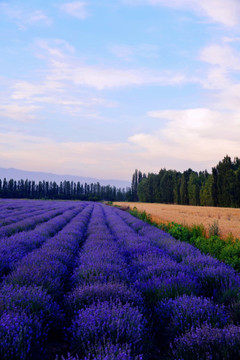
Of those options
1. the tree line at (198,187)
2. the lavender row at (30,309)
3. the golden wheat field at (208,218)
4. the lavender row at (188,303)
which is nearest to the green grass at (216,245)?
the golden wheat field at (208,218)

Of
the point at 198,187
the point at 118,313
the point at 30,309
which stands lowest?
the point at 30,309

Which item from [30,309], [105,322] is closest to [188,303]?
[105,322]

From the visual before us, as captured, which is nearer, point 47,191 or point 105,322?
point 105,322

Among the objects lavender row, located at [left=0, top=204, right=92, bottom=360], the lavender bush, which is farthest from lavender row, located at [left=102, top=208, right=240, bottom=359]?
lavender row, located at [left=0, top=204, right=92, bottom=360]

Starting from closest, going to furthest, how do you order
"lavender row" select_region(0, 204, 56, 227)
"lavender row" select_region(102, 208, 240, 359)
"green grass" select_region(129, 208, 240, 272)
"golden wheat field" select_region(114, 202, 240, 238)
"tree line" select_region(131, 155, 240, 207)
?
"lavender row" select_region(102, 208, 240, 359) < "green grass" select_region(129, 208, 240, 272) < "golden wheat field" select_region(114, 202, 240, 238) < "lavender row" select_region(0, 204, 56, 227) < "tree line" select_region(131, 155, 240, 207)

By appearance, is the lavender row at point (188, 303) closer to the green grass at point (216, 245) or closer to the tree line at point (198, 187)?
the green grass at point (216, 245)

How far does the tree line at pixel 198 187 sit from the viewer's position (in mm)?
33969

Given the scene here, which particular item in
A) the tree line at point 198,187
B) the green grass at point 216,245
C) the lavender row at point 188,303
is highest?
the tree line at point 198,187

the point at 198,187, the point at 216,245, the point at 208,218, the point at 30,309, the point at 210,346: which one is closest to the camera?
the point at 210,346

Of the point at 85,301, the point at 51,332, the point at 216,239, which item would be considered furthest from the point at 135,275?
the point at 216,239

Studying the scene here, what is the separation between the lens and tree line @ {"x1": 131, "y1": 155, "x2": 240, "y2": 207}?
34.0m

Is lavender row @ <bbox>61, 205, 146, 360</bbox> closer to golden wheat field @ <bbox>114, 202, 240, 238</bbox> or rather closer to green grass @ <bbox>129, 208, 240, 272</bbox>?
green grass @ <bbox>129, 208, 240, 272</bbox>

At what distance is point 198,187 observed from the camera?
4669cm

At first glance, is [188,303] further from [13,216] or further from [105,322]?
[13,216]
